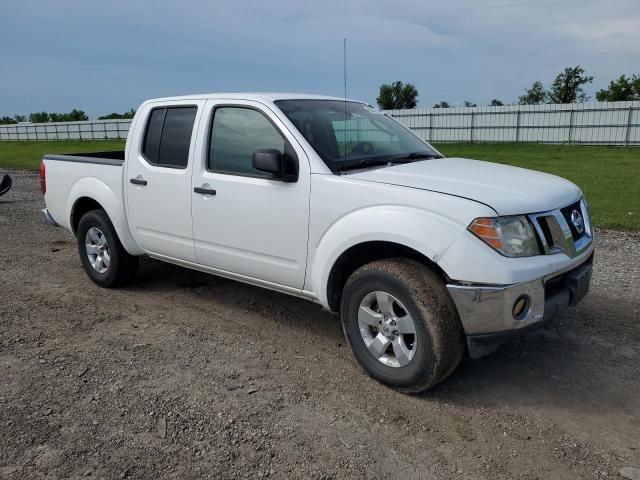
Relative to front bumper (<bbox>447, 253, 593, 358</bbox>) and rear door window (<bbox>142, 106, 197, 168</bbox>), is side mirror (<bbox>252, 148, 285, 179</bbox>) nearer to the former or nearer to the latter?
rear door window (<bbox>142, 106, 197, 168</bbox>)

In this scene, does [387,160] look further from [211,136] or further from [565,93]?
[565,93]

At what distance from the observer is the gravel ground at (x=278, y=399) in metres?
2.98

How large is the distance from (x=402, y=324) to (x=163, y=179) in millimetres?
2552

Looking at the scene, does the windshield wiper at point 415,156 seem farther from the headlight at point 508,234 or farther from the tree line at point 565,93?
the tree line at point 565,93

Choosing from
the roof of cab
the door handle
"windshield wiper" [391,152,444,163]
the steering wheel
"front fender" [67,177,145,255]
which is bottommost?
"front fender" [67,177,145,255]

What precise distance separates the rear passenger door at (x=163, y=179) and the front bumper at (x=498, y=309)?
2485 millimetres

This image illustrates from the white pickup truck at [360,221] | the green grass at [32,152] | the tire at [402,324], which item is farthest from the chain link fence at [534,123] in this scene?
the tire at [402,324]

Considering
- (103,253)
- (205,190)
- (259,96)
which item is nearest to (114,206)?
(103,253)

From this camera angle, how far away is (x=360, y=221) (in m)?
3.68

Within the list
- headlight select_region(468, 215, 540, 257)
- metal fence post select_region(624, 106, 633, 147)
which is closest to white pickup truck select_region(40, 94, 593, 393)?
headlight select_region(468, 215, 540, 257)

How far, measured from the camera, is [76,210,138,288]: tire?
5715 mm

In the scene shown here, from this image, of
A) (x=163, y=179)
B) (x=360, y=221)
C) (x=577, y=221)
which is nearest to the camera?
(x=360, y=221)

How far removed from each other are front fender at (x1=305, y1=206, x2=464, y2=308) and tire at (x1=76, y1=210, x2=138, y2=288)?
251 centimetres

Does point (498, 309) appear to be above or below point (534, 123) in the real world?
below
